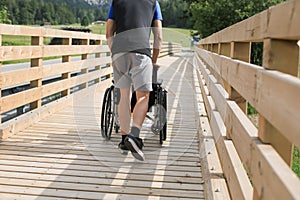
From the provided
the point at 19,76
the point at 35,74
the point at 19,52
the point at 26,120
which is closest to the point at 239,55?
the point at 19,52

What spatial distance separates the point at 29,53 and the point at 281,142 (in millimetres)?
4053

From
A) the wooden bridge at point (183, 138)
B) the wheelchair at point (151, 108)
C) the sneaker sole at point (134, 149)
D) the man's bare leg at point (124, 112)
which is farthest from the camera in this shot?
the wheelchair at point (151, 108)

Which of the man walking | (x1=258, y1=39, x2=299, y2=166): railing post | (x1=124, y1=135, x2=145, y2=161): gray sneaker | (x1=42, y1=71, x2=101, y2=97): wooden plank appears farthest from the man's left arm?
(x1=258, y1=39, x2=299, y2=166): railing post

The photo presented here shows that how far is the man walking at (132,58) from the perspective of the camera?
12.8 ft

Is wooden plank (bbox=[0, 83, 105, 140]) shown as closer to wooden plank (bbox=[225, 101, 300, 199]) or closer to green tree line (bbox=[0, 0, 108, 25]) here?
wooden plank (bbox=[225, 101, 300, 199])

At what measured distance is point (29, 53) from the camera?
5.30 m

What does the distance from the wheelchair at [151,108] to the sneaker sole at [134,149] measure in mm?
694

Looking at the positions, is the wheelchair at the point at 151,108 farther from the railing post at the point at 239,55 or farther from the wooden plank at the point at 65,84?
the wooden plank at the point at 65,84

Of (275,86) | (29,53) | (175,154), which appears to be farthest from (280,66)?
(29,53)

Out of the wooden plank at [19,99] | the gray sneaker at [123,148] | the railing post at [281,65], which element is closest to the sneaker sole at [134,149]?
the gray sneaker at [123,148]

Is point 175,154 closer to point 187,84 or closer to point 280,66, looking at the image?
point 280,66

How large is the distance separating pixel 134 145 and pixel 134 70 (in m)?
0.65

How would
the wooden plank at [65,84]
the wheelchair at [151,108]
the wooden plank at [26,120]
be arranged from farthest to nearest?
the wooden plank at [65,84], the wooden plank at [26,120], the wheelchair at [151,108]

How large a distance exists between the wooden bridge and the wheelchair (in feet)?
0.53
